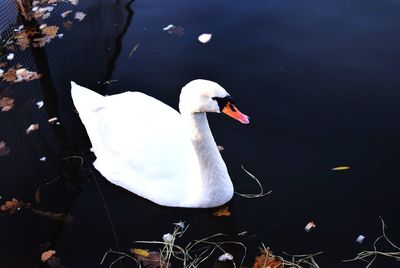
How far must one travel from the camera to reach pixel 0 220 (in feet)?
17.8

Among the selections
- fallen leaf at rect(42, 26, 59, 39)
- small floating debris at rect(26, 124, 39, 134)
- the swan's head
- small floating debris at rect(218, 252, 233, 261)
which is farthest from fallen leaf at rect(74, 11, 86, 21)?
small floating debris at rect(218, 252, 233, 261)

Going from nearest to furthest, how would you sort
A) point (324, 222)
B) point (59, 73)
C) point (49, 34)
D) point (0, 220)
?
point (324, 222) → point (0, 220) → point (59, 73) → point (49, 34)

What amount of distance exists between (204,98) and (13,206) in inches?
106

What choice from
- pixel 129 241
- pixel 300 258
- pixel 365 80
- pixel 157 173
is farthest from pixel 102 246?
pixel 365 80

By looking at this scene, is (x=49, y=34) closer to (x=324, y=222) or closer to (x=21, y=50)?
(x=21, y=50)

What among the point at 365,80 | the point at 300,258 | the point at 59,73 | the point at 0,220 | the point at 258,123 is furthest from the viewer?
the point at 59,73

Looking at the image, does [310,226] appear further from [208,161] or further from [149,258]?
[149,258]

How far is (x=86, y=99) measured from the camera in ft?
19.5

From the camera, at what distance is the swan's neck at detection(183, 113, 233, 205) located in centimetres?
465

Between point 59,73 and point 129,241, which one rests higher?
point 59,73

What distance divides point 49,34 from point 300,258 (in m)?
5.72

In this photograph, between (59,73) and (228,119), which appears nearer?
(228,119)

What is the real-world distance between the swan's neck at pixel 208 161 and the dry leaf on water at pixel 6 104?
3.44 m

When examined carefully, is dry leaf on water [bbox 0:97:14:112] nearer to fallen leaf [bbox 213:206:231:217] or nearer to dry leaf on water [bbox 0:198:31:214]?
dry leaf on water [bbox 0:198:31:214]
